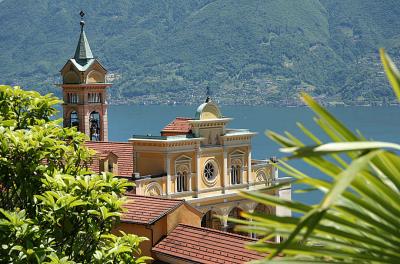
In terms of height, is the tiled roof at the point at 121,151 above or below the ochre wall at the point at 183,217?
above

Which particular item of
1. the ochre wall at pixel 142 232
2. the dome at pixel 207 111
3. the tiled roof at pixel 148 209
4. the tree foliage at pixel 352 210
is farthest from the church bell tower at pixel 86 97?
the tree foliage at pixel 352 210

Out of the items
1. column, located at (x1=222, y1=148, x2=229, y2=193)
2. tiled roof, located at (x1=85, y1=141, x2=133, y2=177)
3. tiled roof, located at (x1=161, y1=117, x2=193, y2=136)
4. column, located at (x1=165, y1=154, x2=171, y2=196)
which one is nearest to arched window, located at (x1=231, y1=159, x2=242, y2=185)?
column, located at (x1=222, y1=148, x2=229, y2=193)

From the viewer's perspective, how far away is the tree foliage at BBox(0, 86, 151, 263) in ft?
29.9

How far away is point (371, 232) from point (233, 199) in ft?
103

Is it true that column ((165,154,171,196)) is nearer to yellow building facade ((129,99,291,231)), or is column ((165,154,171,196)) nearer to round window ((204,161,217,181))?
yellow building facade ((129,99,291,231))

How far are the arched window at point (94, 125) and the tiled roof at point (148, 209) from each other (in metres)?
24.2

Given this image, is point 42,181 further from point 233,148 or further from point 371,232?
point 233,148

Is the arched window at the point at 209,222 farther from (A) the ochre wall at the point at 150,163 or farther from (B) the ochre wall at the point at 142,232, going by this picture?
(B) the ochre wall at the point at 142,232

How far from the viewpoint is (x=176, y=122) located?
3575cm

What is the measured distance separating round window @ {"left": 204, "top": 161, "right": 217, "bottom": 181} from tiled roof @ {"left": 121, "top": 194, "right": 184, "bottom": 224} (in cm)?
1616

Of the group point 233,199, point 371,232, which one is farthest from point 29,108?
point 233,199

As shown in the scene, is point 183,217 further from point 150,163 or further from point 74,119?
point 74,119

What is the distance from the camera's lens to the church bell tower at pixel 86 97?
4119 cm

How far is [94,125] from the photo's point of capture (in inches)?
1661
